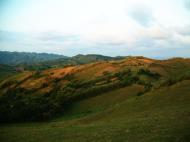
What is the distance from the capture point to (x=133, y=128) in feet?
112

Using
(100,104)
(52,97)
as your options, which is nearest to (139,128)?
(100,104)

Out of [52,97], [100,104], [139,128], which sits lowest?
[100,104]

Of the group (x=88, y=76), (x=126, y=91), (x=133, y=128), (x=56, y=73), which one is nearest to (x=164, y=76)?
(x=126, y=91)

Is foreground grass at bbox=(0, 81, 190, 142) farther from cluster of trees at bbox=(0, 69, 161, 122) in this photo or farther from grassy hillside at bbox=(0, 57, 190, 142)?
cluster of trees at bbox=(0, 69, 161, 122)

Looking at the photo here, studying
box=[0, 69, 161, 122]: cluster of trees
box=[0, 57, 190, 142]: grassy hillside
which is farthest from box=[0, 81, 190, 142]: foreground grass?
box=[0, 69, 161, 122]: cluster of trees

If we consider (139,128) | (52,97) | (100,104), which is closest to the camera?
(139,128)

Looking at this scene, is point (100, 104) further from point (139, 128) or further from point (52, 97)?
point (139, 128)

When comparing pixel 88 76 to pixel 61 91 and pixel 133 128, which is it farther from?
pixel 133 128

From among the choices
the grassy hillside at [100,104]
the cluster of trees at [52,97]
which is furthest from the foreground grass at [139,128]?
the cluster of trees at [52,97]

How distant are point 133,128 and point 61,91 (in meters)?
99.9

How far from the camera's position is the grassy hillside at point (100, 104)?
1334 inches

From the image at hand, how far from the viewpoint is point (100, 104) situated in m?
104

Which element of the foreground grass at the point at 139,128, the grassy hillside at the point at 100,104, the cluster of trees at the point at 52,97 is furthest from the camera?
the cluster of trees at the point at 52,97

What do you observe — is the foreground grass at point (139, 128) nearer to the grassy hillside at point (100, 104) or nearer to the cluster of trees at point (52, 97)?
the grassy hillside at point (100, 104)
